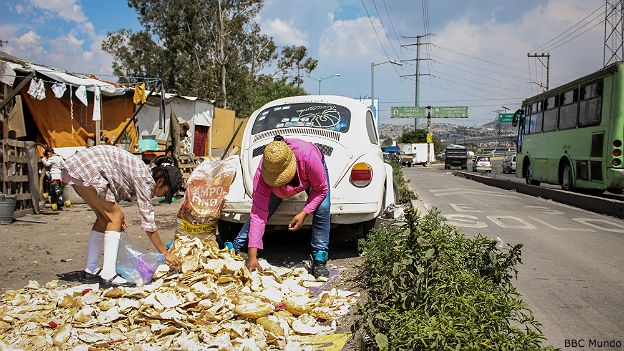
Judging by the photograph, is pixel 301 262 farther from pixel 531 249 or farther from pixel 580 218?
pixel 580 218

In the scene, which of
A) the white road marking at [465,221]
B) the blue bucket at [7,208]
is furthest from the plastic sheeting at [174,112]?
the white road marking at [465,221]

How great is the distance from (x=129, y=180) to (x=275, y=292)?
174cm

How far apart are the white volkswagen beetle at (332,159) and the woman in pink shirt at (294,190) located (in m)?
0.40

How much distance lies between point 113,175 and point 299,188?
1735mm

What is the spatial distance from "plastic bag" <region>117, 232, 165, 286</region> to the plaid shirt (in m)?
0.35

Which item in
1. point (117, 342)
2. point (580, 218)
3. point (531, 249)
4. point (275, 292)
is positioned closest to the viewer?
point (117, 342)

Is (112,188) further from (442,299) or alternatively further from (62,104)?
(62,104)

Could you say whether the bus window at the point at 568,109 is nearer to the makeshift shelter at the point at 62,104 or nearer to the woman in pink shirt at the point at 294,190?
the woman in pink shirt at the point at 294,190

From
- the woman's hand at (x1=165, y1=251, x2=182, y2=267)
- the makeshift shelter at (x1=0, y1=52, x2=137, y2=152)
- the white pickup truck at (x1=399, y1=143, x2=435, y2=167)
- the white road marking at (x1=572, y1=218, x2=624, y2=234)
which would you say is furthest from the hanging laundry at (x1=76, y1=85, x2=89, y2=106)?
the white pickup truck at (x1=399, y1=143, x2=435, y2=167)

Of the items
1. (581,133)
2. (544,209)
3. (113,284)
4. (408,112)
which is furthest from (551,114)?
(408,112)

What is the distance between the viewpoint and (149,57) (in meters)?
41.4

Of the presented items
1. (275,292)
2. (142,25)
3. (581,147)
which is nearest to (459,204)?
(581,147)

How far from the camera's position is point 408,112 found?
84938 mm

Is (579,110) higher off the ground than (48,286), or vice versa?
(579,110)
